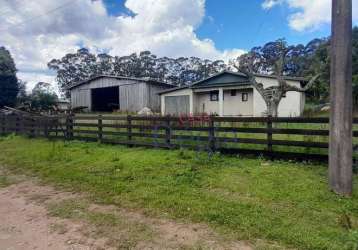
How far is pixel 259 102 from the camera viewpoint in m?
17.4

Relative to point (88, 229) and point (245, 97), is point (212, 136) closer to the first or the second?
point (88, 229)

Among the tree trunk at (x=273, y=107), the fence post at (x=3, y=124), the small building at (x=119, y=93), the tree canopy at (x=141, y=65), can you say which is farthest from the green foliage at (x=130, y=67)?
the tree trunk at (x=273, y=107)

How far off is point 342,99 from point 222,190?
2.28 meters

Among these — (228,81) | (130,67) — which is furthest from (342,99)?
(130,67)

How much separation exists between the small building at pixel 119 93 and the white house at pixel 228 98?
8.32 feet

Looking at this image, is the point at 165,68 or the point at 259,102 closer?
the point at 259,102

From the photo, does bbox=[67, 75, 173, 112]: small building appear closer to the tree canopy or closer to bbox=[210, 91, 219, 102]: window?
bbox=[210, 91, 219, 102]: window

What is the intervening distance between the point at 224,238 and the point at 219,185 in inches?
64.6

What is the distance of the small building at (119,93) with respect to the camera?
79.8 ft

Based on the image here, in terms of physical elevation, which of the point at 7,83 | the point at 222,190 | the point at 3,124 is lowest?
the point at 222,190

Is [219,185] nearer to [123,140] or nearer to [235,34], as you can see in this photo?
[123,140]

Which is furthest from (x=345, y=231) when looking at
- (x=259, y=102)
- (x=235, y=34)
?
(x=259, y=102)

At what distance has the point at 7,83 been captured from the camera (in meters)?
29.1

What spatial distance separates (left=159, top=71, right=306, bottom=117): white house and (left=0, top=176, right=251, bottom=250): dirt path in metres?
15.0
